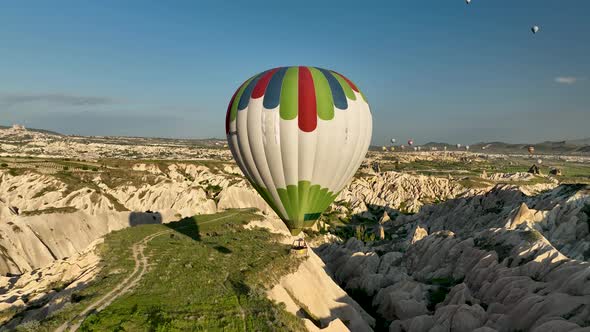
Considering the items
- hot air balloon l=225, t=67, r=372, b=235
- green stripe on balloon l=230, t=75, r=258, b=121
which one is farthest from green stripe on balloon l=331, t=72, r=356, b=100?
green stripe on balloon l=230, t=75, r=258, b=121

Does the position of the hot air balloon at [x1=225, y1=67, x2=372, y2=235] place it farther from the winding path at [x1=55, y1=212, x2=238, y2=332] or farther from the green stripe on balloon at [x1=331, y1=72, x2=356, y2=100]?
the winding path at [x1=55, y1=212, x2=238, y2=332]

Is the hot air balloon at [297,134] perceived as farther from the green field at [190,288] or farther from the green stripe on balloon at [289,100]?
the green field at [190,288]

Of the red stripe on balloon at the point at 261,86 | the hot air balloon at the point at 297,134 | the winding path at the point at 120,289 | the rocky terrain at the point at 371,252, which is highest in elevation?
the red stripe on balloon at the point at 261,86

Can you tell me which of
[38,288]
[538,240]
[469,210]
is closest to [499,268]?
[538,240]

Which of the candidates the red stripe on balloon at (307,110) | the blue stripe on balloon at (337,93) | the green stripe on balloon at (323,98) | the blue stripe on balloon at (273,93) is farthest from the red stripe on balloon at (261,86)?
the blue stripe on balloon at (337,93)

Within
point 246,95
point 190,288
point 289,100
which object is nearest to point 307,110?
point 289,100

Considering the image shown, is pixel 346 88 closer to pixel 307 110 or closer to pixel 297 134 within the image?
pixel 307 110

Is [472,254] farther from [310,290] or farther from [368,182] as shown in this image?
[368,182]
